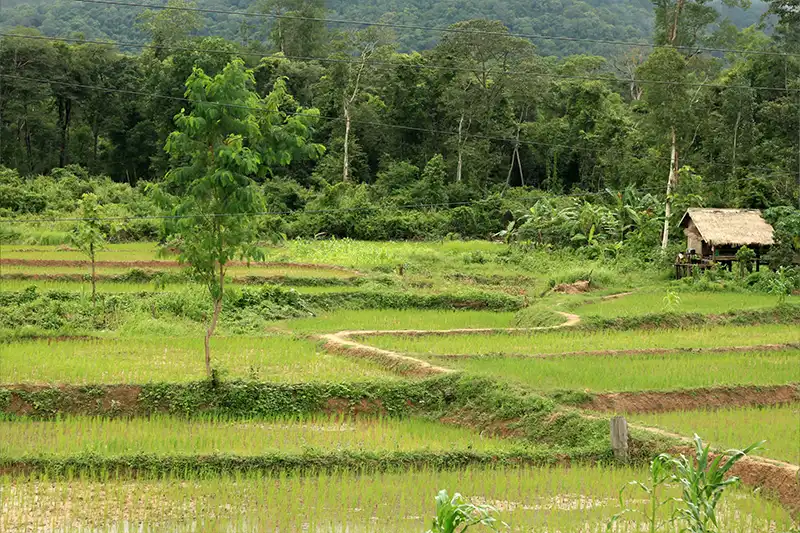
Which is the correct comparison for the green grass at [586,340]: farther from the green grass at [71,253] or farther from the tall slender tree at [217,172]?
the green grass at [71,253]

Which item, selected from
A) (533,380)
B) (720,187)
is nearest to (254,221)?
(533,380)

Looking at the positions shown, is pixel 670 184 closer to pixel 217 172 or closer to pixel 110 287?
pixel 110 287

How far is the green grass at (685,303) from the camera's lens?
24.5 m

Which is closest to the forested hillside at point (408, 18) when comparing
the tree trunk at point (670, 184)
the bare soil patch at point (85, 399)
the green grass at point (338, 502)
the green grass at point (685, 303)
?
the tree trunk at point (670, 184)

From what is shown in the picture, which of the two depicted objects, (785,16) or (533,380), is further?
(785,16)

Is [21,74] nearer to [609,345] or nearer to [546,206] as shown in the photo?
[546,206]

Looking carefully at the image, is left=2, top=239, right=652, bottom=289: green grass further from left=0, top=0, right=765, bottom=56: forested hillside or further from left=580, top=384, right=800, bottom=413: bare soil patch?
left=0, top=0, right=765, bottom=56: forested hillside

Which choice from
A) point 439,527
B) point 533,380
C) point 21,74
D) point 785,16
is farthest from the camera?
point 21,74

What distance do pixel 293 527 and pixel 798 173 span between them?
96.2 ft

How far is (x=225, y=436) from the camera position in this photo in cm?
1391

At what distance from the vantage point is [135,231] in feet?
122

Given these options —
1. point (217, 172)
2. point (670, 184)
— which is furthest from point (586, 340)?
point (670, 184)

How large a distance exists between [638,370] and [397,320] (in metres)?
7.78

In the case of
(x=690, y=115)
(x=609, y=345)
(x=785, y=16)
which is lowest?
(x=609, y=345)
